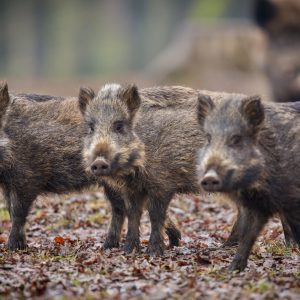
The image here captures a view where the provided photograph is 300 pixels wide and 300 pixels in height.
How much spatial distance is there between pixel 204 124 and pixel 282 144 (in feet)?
2.64

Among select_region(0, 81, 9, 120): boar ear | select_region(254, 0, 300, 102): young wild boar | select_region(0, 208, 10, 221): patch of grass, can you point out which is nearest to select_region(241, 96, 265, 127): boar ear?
select_region(0, 81, 9, 120): boar ear

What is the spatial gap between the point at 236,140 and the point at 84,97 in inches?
103

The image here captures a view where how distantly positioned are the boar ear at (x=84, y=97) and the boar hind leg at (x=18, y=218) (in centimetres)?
134

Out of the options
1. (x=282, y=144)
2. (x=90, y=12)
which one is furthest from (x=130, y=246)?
(x=90, y=12)

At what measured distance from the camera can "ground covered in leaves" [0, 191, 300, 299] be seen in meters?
8.80

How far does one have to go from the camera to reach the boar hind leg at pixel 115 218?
472 inches

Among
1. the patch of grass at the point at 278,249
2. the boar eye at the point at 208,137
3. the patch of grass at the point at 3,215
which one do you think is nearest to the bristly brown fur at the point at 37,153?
the patch of grass at the point at 278,249

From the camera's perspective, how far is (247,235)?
992cm

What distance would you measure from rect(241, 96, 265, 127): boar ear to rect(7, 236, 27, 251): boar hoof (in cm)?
352

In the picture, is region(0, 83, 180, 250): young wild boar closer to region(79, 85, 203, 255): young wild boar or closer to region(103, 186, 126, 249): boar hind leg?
region(103, 186, 126, 249): boar hind leg

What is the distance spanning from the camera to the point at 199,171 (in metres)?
9.84

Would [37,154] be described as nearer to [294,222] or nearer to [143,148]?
[143,148]

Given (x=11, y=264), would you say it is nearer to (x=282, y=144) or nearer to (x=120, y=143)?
(x=120, y=143)

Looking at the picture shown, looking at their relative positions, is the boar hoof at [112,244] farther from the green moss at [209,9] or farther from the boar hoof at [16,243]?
the green moss at [209,9]
